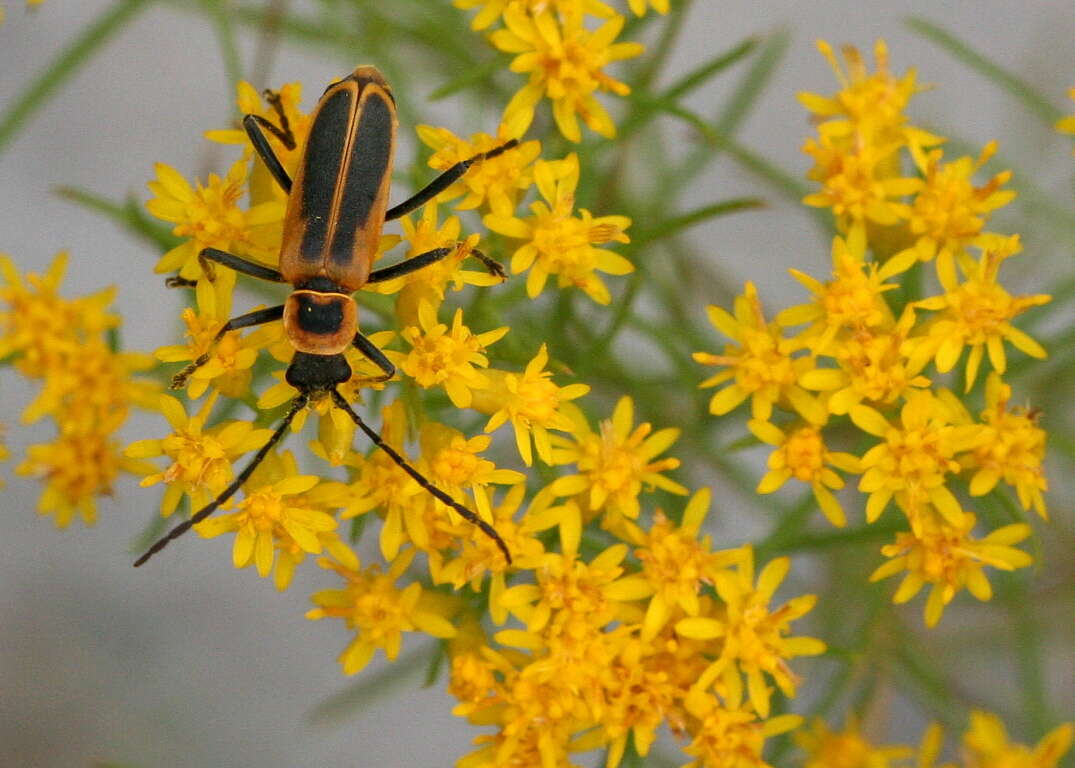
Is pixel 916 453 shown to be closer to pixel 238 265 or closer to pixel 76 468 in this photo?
pixel 238 265

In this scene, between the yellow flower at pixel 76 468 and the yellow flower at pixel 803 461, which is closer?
the yellow flower at pixel 803 461

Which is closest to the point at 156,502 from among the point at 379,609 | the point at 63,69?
the point at 63,69

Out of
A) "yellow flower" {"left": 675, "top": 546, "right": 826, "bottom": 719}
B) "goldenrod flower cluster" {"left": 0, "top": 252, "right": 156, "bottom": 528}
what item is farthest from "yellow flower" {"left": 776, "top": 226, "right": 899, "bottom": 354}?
"goldenrod flower cluster" {"left": 0, "top": 252, "right": 156, "bottom": 528}

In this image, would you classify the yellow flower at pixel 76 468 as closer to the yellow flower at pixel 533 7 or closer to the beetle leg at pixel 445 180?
the beetle leg at pixel 445 180

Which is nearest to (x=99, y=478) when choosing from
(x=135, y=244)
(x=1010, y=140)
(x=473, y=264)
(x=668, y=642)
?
(x=473, y=264)

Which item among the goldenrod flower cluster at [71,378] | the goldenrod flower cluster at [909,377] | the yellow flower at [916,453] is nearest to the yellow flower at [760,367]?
the goldenrod flower cluster at [909,377]

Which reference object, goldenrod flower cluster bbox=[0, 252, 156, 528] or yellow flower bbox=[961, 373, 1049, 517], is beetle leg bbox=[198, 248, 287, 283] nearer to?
goldenrod flower cluster bbox=[0, 252, 156, 528]
